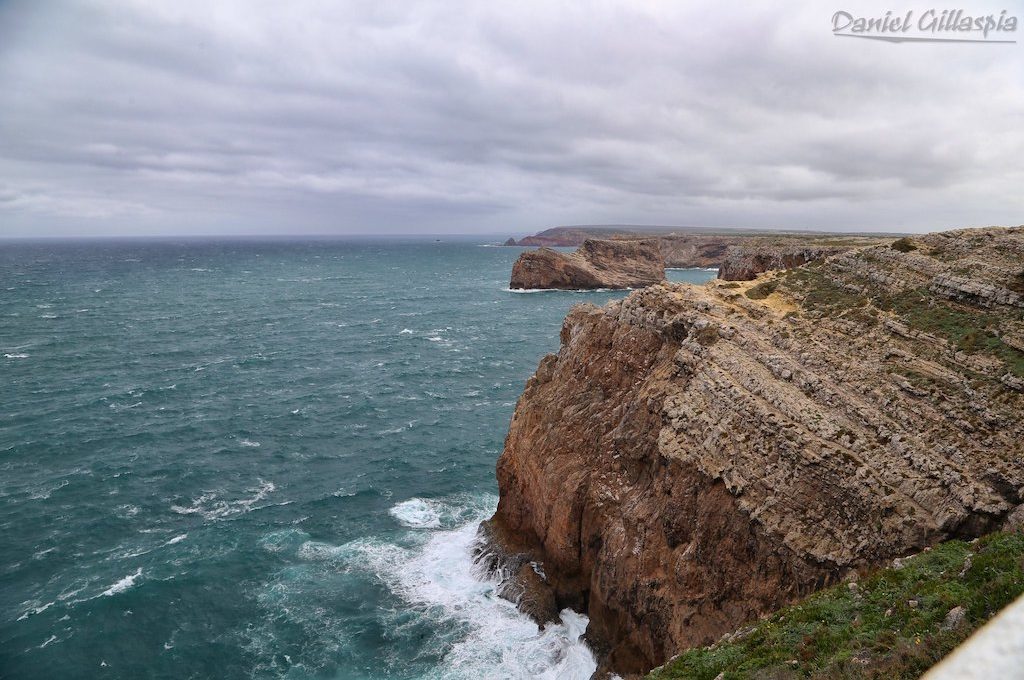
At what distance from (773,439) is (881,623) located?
8.83 m

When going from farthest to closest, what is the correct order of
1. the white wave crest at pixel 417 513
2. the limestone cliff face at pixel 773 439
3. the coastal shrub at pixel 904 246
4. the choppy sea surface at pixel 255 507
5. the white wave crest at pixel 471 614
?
the white wave crest at pixel 417 513 → the choppy sea surface at pixel 255 507 → the coastal shrub at pixel 904 246 → the white wave crest at pixel 471 614 → the limestone cliff face at pixel 773 439

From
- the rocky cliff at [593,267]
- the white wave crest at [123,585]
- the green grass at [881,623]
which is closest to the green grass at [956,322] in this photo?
the green grass at [881,623]

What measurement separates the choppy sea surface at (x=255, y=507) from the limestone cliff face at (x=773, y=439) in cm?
594

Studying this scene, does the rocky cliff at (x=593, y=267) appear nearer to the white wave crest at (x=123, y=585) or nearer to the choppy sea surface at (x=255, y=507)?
the choppy sea surface at (x=255, y=507)

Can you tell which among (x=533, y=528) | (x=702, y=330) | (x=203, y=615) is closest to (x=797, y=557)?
(x=702, y=330)

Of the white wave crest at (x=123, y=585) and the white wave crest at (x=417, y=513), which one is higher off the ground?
the white wave crest at (x=123, y=585)

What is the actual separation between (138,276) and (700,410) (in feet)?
616

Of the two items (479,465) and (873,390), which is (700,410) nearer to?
(873,390)

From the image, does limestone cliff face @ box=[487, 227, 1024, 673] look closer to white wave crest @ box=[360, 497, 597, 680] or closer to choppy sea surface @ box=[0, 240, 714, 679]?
white wave crest @ box=[360, 497, 597, 680]

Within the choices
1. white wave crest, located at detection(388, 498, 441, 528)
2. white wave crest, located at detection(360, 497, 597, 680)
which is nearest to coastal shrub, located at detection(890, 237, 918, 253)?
white wave crest, located at detection(360, 497, 597, 680)

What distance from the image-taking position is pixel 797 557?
2084cm

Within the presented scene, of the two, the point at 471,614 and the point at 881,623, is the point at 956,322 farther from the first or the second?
the point at 471,614

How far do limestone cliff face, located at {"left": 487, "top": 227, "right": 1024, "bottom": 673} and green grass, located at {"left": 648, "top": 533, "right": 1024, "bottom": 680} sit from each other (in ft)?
9.46

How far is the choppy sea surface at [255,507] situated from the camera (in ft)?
96.4
